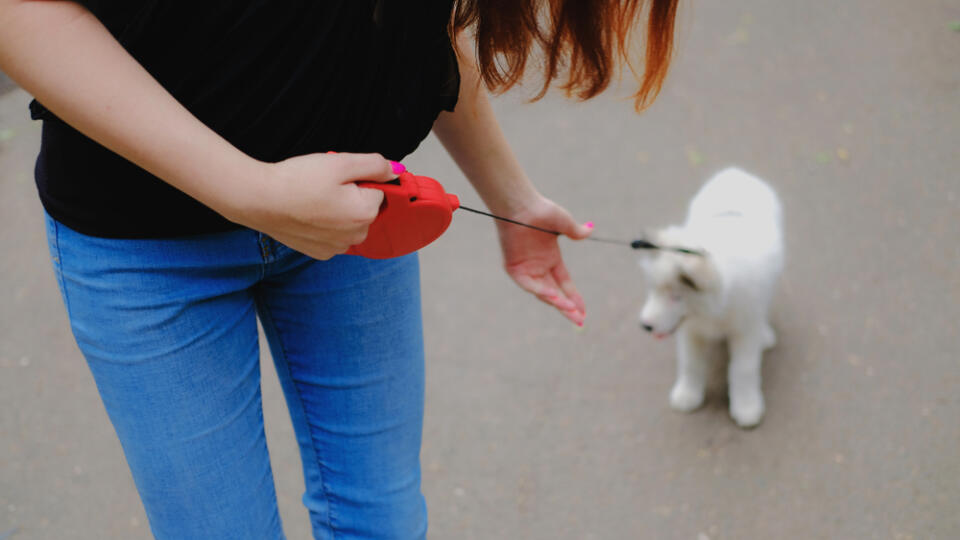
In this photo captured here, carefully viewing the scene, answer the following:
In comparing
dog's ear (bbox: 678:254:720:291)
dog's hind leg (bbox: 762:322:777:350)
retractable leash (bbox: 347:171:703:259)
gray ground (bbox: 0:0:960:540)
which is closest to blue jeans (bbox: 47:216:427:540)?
retractable leash (bbox: 347:171:703:259)

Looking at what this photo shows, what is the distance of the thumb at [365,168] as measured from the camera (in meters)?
0.87

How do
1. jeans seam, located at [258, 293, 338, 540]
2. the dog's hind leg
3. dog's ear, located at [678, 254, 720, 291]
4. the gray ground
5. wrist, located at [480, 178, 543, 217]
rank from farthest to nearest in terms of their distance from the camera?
1. the dog's hind leg
2. the gray ground
3. dog's ear, located at [678, 254, 720, 291]
4. wrist, located at [480, 178, 543, 217]
5. jeans seam, located at [258, 293, 338, 540]

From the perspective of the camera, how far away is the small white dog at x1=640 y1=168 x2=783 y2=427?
2.05 metres

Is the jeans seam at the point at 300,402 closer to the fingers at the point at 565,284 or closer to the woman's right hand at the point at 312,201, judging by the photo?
the woman's right hand at the point at 312,201

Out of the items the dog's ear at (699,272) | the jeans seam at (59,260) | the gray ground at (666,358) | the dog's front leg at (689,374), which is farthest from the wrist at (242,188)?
the dog's front leg at (689,374)

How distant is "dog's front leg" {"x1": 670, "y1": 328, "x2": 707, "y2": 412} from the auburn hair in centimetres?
129

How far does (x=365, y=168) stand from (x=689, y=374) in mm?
1713

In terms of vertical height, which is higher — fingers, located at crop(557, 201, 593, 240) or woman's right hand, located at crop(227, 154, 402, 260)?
woman's right hand, located at crop(227, 154, 402, 260)

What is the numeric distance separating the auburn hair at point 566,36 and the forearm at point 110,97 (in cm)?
38

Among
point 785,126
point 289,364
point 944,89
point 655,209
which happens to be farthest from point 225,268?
point 944,89

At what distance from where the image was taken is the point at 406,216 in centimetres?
97

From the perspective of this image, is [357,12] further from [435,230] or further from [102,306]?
[102,306]

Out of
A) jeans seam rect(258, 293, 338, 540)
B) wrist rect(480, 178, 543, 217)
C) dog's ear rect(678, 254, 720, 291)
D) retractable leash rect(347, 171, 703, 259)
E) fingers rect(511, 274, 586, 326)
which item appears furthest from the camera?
dog's ear rect(678, 254, 720, 291)

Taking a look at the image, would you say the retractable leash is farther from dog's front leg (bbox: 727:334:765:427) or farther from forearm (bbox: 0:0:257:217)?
dog's front leg (bbox: 727:334:765:427)
